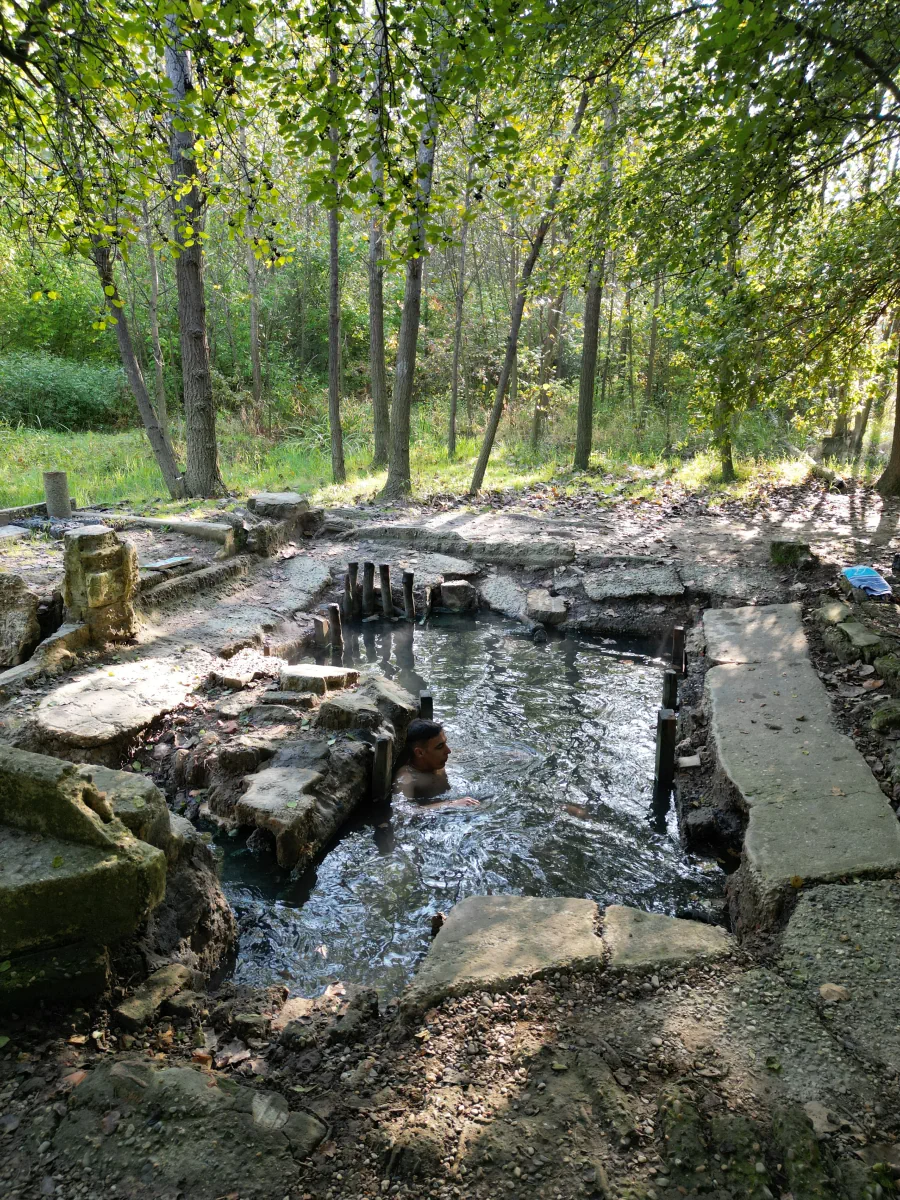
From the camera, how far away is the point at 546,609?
8.77 m

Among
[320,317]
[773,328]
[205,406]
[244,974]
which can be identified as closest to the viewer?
[244,974]

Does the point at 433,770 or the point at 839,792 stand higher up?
the point at 839,792

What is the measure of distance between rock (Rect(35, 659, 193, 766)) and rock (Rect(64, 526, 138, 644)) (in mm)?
439

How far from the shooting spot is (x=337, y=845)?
5.14 meters

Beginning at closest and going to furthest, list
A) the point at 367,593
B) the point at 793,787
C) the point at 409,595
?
the point at 793,787 → the point at 409,595 → the point at 367,593

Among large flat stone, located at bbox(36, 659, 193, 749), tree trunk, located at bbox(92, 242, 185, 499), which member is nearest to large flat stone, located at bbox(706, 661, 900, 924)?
large flat stone, located at bbox(36, 659, 193, 749)

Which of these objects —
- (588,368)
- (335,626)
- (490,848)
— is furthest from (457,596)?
(588,368)

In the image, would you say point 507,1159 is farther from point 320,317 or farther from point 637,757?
point 320,317

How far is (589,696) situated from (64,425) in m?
19.2

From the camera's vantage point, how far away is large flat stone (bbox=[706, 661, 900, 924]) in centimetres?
360

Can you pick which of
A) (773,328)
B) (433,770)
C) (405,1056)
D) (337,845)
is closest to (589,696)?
(433,770)

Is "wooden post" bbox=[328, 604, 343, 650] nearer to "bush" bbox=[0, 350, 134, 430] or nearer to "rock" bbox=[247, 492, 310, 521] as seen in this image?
"rock" bbox=[247, 492, 310, 521]

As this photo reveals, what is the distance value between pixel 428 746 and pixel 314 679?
129cm

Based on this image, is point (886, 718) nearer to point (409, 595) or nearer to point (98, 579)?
point (409, 595)
